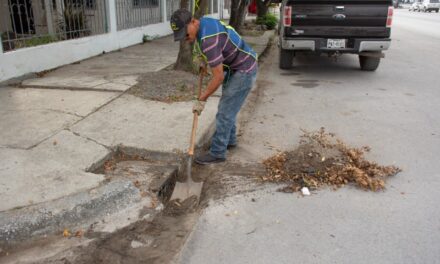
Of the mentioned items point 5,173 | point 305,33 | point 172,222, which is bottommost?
point 172,222

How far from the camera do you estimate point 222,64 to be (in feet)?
12.3

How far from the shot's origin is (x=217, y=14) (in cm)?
2462

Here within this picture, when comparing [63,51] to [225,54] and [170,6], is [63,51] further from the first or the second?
[170,6]

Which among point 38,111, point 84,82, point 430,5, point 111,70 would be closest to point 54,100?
point 38,111

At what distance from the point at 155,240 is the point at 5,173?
158 cm

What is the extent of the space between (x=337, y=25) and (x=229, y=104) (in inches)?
191

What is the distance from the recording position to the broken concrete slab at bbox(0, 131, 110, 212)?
10.8ft

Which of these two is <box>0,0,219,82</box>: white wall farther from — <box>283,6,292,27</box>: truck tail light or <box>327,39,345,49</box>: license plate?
<box>327,39,345,49</box>: license plate

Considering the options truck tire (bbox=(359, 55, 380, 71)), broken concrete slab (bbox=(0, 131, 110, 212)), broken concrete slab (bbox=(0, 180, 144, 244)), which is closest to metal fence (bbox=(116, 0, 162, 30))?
truck tire (bbox=(359, 55, 380, 71))

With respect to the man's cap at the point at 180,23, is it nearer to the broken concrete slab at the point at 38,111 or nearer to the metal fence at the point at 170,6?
the broken concrete slab at the point at 38,111

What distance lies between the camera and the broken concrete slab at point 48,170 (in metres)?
3.28

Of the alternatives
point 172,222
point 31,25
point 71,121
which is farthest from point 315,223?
point 31,25

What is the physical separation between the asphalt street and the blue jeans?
290 millimetres

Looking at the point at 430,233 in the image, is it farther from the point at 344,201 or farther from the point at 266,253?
the point at 266,253
